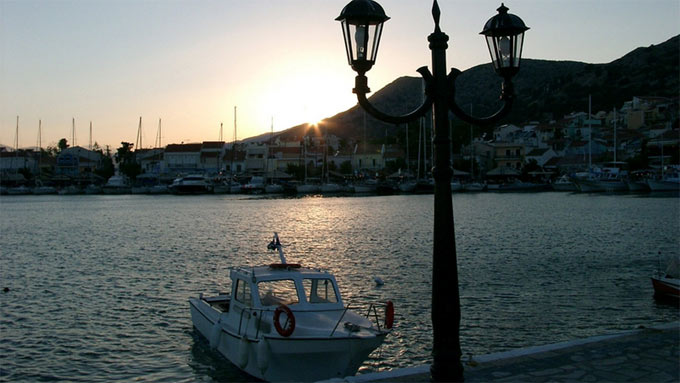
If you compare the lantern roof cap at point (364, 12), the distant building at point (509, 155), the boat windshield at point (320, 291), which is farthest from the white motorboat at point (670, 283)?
the distant building at point (509, 155)

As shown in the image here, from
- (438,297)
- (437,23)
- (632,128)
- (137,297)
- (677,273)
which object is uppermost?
(632,128)

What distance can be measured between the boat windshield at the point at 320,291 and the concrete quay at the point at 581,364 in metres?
4.97

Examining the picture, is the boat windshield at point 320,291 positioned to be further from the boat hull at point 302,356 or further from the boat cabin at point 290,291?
the boat hull at point 302,356

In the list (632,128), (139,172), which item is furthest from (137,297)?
(632,128)

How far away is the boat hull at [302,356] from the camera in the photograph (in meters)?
11.6

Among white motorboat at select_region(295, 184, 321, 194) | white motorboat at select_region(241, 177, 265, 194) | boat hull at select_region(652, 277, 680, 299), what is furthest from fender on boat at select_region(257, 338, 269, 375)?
white motorboat at select_region(241, 177, 265, 194)

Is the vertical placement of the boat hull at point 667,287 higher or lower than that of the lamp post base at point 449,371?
lower

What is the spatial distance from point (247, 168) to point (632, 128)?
310 ft

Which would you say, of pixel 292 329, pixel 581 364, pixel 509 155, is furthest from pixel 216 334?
pixel 509 155

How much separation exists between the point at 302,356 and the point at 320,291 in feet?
6.62

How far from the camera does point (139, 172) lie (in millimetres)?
151000

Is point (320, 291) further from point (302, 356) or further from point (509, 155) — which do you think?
point (509, 155)

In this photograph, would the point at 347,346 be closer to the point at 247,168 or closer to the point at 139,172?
the point at 247,168

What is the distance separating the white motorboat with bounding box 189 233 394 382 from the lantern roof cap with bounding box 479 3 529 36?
6.19m
